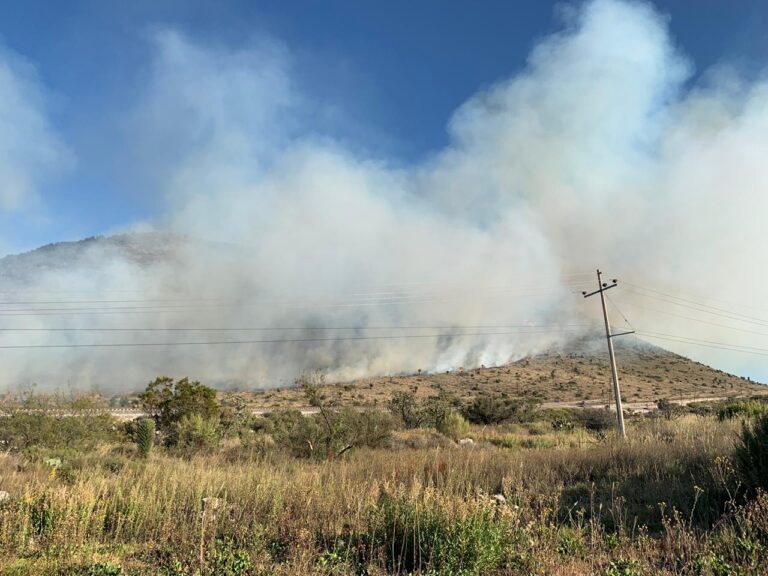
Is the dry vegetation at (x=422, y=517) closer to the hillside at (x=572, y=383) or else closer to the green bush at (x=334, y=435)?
the green bush at (x=334, y=435)

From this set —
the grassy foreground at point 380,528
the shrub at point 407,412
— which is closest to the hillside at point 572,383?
the shrub at point 407,412

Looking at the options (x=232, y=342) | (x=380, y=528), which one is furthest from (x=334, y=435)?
(x=232, y=342)

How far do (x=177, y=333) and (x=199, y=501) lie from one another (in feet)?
657

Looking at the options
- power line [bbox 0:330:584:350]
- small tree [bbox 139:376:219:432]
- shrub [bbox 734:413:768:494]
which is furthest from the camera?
power line [bbox 0:330:584:350]

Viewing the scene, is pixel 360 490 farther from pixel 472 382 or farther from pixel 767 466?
pixel 472 382

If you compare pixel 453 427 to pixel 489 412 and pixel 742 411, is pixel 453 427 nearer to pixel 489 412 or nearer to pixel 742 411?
pixel 489 412

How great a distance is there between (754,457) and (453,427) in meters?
21.0

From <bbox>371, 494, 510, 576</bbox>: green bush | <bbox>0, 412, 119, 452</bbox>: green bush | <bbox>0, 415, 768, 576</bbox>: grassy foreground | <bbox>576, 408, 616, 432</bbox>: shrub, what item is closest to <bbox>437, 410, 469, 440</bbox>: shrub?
<bbox>576, 408, 616, 432</bbox>: shrub

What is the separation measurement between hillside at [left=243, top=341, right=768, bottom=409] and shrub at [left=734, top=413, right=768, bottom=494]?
58865 mm

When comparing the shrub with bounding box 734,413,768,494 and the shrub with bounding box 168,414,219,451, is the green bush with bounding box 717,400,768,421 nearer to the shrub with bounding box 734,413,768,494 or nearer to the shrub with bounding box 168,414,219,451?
the shrub with bounding box 734,413,768,494

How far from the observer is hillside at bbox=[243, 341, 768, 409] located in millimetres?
74625

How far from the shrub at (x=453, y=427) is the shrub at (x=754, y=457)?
19.3m

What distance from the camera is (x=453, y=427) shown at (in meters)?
28.6

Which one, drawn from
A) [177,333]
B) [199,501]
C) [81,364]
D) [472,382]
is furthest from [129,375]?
[199,501]
